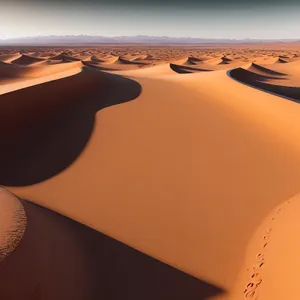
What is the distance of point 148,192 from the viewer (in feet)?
15.4

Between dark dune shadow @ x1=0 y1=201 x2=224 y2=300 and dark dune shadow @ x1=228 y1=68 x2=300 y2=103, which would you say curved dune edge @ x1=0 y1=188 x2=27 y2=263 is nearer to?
dark dune shadow @ x1=0 y1=201 x2=224 y2=300

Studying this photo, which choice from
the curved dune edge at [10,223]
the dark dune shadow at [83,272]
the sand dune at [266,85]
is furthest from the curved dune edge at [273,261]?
the sand dune at [266,85]

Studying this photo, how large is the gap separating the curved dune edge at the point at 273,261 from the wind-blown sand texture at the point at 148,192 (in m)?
0.01

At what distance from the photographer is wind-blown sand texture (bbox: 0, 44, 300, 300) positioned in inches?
122

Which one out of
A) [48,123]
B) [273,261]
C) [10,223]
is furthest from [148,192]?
[48,123]

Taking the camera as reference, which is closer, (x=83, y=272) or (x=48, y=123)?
(x=83, y=272)

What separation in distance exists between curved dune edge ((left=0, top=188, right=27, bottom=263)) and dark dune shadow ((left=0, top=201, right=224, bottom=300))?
62mm

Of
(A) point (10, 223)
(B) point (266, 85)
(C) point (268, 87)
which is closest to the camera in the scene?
(A) point (10, 223)

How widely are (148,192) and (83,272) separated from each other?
1729mm

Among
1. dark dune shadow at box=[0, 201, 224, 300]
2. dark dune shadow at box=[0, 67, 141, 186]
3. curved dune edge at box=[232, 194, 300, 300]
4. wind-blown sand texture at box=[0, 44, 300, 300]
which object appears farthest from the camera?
dark dune shadow at box=[0, 67, 141, 186]

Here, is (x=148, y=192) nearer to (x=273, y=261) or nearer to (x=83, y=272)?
(x=83, y=272)

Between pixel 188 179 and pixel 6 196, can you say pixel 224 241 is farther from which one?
pixel 6 196

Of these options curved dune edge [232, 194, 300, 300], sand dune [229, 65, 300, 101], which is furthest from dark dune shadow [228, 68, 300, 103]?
curved dune edge [232, 194, 300, 300]

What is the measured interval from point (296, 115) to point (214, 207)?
397 cm
